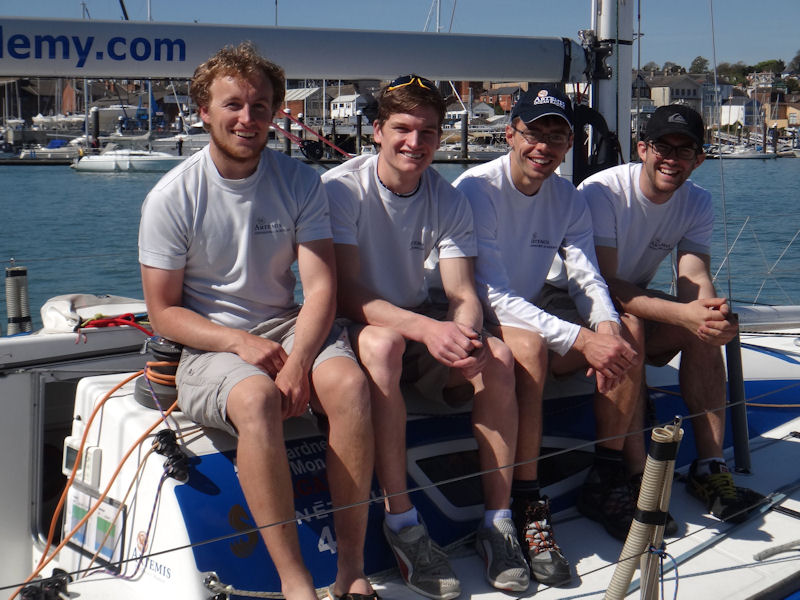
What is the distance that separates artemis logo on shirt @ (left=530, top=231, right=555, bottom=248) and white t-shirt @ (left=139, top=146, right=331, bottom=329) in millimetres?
857

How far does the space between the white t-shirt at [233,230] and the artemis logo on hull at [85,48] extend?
2.29 feet

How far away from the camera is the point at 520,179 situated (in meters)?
3.20

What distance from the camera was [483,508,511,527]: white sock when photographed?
2732 millimetres

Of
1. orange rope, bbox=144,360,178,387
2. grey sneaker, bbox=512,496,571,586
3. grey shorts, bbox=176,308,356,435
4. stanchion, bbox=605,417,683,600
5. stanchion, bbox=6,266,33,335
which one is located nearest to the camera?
stanchion, bbox=605,417,683,600

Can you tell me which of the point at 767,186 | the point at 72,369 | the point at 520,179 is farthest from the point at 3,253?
the point at 767,186

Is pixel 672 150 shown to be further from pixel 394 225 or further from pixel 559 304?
pixel 394 225

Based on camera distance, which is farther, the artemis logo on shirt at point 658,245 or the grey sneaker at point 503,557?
the artemis logo on shirt at point 658,245

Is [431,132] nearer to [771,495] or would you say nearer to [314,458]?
[314,458]

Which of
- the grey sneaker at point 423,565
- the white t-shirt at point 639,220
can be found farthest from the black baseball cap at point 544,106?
the grey sneaker at point 423,565

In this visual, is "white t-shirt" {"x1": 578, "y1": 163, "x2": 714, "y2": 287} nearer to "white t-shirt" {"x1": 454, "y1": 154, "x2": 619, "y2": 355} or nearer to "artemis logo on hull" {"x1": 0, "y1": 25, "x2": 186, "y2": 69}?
"white t-shirt" {"x1": 454, "y1": 154, "x2": 619, "y2": 355}

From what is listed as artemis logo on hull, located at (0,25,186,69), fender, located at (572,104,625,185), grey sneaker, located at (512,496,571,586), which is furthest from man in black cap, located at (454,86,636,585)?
artemis logo on hull, located at (0,25,186,69)

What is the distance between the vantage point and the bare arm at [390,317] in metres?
2.67

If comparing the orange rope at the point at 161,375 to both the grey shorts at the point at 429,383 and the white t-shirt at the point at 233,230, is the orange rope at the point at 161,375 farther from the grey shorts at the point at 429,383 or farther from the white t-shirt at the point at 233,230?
the grey shorts at the point at 429,383

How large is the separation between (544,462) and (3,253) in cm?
1310
